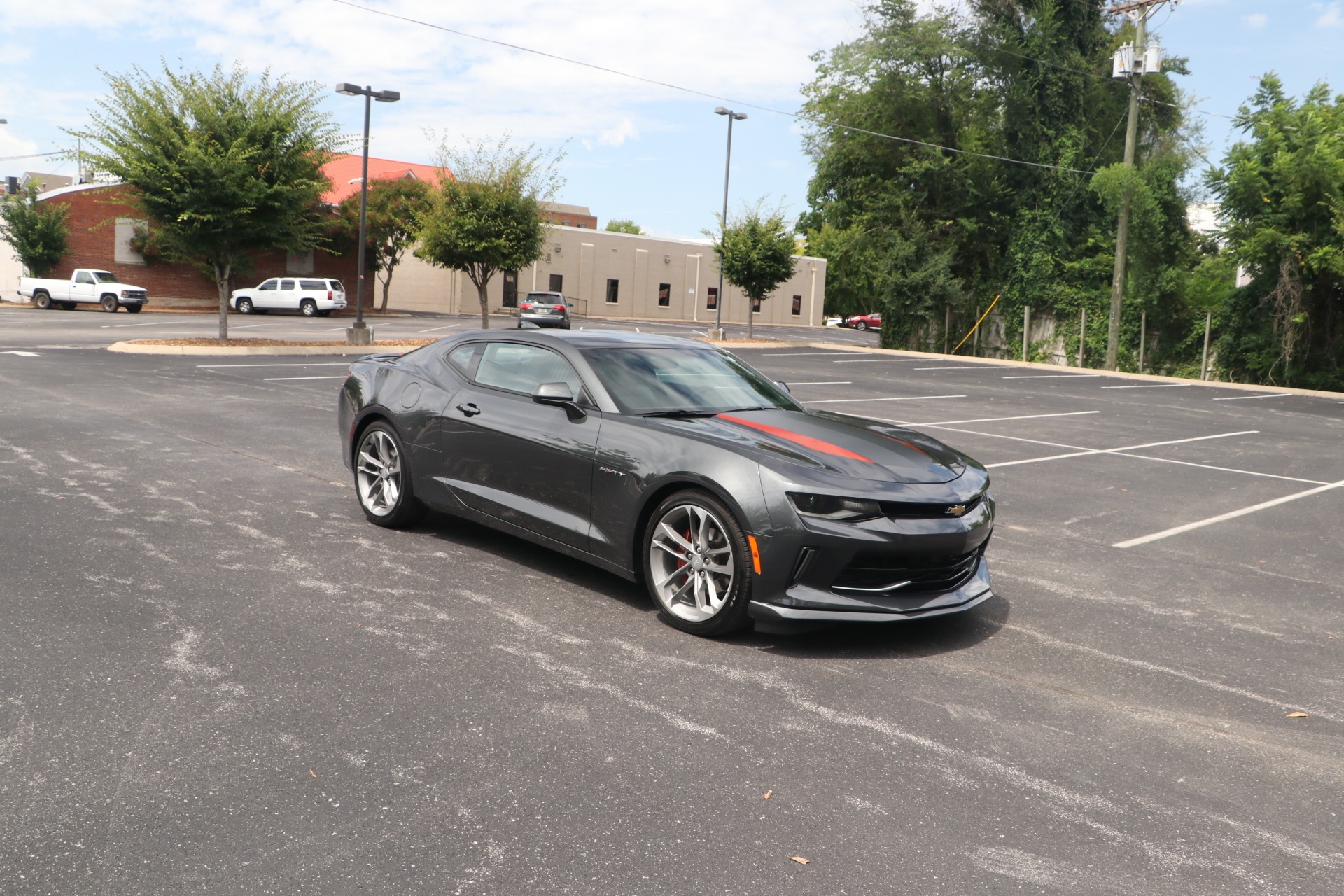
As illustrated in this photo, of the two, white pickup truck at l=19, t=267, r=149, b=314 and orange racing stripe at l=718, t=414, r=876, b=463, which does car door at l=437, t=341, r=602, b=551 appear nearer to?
orange racing stripe at l=718, t=414, r=876, b=463

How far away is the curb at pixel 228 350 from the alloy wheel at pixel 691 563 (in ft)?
59.8

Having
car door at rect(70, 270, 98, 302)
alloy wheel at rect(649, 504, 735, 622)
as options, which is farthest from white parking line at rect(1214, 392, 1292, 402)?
car door at rect(70, 270, 98, 302)

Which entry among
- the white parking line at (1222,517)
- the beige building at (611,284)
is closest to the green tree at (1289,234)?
the white parking line at (1222,517)

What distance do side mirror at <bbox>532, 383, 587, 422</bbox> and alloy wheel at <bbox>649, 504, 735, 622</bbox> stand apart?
87cm

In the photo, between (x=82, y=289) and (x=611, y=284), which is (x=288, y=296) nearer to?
(x=82, y=289)

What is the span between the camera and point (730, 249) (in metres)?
39.4

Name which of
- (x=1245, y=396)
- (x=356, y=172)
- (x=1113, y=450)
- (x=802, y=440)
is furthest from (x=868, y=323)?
(x=802, y=440)

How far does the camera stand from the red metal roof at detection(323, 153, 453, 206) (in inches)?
2351

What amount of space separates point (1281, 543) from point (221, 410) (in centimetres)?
1154

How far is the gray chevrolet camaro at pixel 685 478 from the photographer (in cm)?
502

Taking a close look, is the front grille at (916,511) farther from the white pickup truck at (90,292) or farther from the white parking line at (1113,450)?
the white pickup truck at (90,292)

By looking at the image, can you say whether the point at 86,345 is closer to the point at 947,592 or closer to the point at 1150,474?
the point at 1150,474

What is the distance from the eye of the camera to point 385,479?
7.28 meters

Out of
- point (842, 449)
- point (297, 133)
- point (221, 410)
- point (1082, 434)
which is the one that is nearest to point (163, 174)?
point (297, 133)
